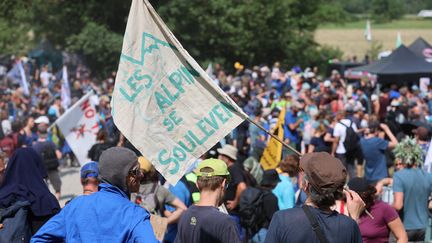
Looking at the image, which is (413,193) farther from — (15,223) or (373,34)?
(373,34)

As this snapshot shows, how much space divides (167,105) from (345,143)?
9391 millimetres

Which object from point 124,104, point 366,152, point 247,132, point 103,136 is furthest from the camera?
point 247,132

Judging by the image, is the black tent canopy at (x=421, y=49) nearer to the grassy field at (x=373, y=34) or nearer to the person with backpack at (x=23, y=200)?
the person with backpack at (x=23, y=200)

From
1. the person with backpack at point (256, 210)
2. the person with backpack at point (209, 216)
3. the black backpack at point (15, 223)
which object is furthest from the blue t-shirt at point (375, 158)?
the person with backpack at point (209, 216)

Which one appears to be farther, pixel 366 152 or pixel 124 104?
pixel 366 152

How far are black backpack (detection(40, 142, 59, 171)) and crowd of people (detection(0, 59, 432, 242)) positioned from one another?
2 centimetres

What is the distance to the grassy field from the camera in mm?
61819

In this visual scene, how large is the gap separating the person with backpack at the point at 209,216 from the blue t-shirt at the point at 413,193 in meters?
3.16

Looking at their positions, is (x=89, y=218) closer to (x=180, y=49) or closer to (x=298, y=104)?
(x=180, y=49)

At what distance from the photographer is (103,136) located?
11734 millimetres

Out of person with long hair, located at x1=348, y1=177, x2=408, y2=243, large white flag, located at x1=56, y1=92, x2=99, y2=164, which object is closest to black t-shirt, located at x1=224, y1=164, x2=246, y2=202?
person with long hair, located at x1=348, y1=177, x2=408, y2=243

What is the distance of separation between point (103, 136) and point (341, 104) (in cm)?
896

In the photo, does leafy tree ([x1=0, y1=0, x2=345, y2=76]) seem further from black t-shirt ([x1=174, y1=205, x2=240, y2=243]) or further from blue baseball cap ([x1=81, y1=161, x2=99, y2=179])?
black t-shirt ([x1=174, y1=205, x2=240, y2=243])

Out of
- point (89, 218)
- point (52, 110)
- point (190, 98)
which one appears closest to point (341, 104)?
point (52, 110)
